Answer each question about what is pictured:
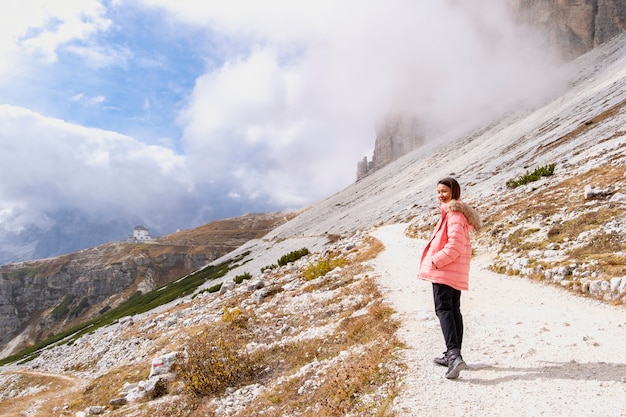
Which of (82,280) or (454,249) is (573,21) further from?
(82,280)

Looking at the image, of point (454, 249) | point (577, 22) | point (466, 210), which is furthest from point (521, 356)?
point (577, 22)

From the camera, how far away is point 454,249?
6.85 m

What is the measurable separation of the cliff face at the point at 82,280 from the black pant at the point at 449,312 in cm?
12305

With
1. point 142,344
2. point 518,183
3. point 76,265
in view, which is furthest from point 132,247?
point 518,183

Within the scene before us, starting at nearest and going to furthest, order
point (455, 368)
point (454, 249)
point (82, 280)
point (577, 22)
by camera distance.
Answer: point (455, 368) < point (454, 249) < point (577, 22) < point (82, 280)

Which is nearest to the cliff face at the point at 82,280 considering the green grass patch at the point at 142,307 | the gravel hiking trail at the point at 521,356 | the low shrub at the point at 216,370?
the green grass patch at the point at 142,307

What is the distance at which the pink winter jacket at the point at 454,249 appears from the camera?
270 inches

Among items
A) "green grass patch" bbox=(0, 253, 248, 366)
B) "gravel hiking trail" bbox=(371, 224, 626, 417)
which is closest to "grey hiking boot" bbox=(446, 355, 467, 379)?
"gravel hiking trail" bbox=(371, 224, 626, 417)

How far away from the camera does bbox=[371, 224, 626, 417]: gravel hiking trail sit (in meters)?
5.62

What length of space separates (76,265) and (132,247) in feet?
63.2

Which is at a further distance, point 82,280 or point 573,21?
point 82,280

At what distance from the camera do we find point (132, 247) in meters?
144

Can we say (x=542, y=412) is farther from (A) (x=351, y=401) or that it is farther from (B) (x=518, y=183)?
(B) (x=518, y=183)

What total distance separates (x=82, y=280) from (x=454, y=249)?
489 ft
